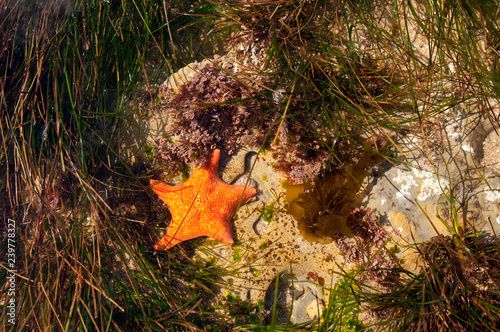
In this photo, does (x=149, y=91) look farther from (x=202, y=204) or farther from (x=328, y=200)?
(x=328, y=200)

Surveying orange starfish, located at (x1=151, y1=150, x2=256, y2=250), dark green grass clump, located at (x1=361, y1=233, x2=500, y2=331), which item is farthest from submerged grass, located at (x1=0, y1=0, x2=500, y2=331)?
orange starfish, located at (x1=151, y1=150, x2=256, y2=250)

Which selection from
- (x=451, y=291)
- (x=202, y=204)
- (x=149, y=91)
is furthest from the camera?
(x=149, y=91)

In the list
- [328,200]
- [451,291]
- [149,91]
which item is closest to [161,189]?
[149,91]

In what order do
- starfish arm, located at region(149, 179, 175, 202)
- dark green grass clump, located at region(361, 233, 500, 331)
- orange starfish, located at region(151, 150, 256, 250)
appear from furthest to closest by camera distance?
starfish arm, located at region(149, 179, 175, 202) → orange starfish, located at region(151, 150, 256, 250) → dark green grass clump, located at region(361, 233, 500, 331)

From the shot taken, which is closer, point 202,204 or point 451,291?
point 451,291

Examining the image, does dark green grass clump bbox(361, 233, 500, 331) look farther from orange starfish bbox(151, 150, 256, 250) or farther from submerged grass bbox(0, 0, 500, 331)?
orange starfish bbox(151, 150, 256, 250)

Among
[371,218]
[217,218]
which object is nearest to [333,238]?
[371,218]
